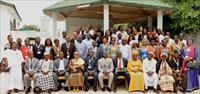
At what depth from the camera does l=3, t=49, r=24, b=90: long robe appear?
573 inches

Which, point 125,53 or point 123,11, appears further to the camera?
point 123,11

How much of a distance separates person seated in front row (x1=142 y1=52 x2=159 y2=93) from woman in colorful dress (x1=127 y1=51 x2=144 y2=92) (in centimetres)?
13

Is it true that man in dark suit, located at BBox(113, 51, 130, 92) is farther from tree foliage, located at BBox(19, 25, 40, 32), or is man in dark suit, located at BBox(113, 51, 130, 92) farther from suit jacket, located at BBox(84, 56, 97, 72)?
tree foliage, located at BBox(19, 25, 40, 32)

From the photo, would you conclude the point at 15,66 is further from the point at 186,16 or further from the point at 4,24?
the point at 4,24

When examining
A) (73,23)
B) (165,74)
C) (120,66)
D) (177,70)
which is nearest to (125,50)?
(120,66)

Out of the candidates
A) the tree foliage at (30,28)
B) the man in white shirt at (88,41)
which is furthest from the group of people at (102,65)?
the tree foliage at (30,28)

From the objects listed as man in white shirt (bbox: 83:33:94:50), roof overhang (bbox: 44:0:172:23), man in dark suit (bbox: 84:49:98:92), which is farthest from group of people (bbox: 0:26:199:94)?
roof overhang (bbox: 44:0:172:23)

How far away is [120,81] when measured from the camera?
15.6 m

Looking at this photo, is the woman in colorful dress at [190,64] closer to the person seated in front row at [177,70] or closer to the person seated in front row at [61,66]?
the person seated in front row at [177,70]

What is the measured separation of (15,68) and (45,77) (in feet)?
3.29

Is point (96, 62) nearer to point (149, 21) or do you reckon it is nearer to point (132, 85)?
point (132, 85)

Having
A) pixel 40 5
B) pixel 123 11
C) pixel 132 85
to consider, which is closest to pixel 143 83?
pixel 132 85

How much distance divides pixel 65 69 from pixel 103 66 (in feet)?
4.00

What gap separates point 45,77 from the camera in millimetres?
14469
